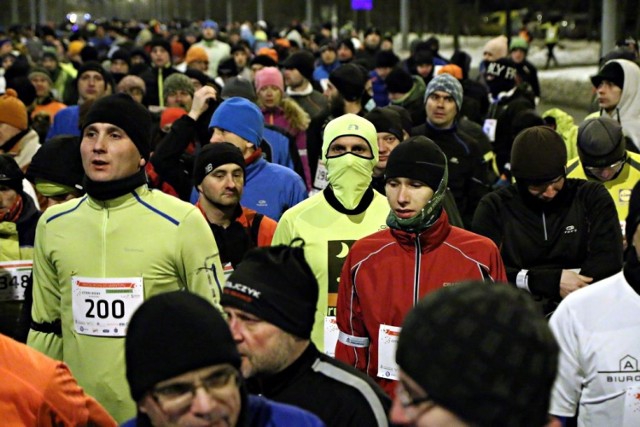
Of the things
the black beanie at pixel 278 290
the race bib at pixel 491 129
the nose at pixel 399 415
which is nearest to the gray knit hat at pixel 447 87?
the race bib at pixel 491 129

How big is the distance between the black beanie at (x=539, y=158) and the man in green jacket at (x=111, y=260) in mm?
1787

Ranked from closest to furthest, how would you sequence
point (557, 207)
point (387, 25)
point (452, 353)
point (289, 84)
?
point (452, 353)
point (557, 207)
point (289, 84)
point (387, 25)

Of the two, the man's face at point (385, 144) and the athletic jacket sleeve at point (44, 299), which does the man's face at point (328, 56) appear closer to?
the man's face at point (385, 144)

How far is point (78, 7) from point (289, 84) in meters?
107

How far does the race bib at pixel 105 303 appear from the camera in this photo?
4.86 metres

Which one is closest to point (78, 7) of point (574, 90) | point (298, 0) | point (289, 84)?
point (298, 0)

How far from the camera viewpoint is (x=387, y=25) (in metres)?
63.9

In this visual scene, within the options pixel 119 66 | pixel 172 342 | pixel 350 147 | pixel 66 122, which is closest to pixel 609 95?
pixel 350 147

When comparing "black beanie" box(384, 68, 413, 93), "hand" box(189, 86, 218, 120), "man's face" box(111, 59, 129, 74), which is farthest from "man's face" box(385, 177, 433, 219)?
"man's face" box(111, 59, 129, 74)

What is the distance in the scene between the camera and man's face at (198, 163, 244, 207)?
255 inches

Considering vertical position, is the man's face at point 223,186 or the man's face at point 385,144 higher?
the man's face at point 385,144

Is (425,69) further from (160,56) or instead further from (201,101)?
(201,101)

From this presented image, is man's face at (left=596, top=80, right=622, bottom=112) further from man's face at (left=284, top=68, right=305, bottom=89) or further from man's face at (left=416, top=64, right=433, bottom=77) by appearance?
man's face at (left=416, top=64, right=433, bottom=77)

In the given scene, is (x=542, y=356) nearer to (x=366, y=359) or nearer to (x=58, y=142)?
(x=366, y=359)
